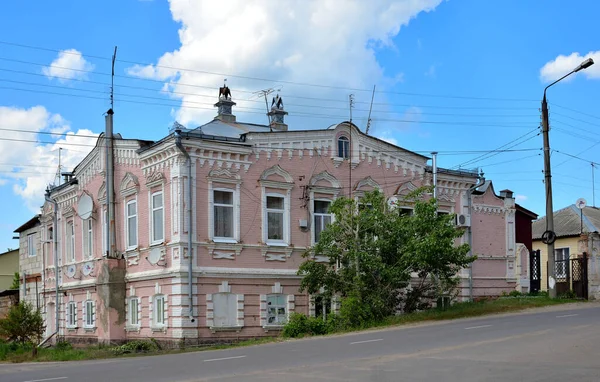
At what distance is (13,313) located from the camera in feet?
105

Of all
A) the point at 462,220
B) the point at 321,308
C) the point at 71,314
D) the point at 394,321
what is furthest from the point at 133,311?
the point at 462,220

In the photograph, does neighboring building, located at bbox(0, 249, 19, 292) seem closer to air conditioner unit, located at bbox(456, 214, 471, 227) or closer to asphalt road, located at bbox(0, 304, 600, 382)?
air conditioner unit, located at bbox(456, 214, 471, 227)

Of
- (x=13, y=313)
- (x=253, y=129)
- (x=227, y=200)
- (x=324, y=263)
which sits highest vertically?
A: (x=253, y=129)

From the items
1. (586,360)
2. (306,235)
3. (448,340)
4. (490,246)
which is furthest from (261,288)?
(586,360)

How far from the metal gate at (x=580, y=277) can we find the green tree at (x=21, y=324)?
23.3 metres

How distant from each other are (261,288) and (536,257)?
1699 cm

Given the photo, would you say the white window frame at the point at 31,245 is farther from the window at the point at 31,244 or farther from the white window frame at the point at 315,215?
the white window frame at the point at 315,215

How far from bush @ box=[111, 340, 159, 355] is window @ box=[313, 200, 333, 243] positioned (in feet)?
25.0

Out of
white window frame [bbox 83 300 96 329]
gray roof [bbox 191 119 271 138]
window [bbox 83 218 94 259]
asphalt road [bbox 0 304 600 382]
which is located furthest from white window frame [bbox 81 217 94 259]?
asphalt road [bbox 0 304 600 382]

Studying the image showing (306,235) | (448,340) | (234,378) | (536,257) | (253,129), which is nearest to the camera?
(234,378)

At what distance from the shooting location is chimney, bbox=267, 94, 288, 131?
32.4 m

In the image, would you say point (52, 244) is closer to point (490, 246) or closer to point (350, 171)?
point (350, 171)

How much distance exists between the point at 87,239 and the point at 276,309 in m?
10.3

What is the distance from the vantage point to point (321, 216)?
2980cm
